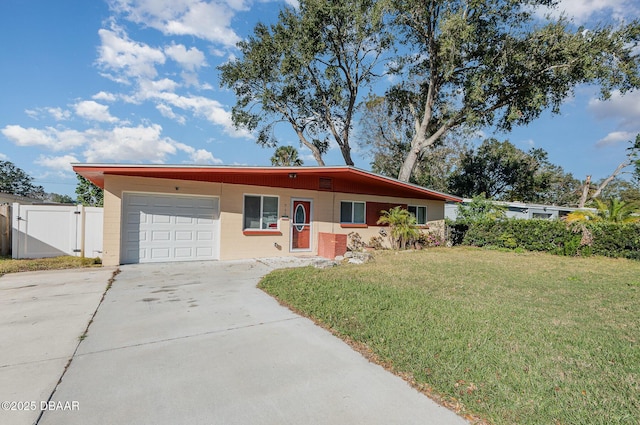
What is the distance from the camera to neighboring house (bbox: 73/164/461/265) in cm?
848

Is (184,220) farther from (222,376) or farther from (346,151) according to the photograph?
(346,151)

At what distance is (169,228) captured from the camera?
30.1ft

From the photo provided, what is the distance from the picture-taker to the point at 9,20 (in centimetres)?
811

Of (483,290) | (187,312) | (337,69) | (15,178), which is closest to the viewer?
(187,312)

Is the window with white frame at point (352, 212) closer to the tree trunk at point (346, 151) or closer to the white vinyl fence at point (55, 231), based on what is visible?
the white vinyl fence at point (55, 231)

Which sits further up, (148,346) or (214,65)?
(214,65)

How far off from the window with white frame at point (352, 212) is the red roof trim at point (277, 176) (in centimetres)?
51

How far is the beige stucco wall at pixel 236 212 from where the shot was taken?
8.35 metres

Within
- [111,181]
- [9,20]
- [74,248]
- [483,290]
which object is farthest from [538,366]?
[9,20]

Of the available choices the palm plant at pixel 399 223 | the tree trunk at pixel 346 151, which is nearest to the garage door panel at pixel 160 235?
the palm plant at pixel 399 223

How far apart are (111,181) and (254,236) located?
424 centimetres

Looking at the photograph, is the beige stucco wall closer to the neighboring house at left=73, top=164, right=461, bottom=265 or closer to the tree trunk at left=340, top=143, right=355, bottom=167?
the neighboring house at left=73, top=164, right=461, bottom=265

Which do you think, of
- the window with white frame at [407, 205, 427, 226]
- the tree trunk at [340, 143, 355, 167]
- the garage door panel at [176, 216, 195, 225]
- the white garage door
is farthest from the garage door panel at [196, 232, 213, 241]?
the tree trunk at [340, 143, 355, 167]

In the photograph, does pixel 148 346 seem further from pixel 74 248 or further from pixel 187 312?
pixel 74 248
